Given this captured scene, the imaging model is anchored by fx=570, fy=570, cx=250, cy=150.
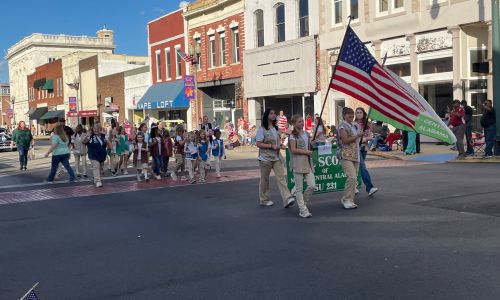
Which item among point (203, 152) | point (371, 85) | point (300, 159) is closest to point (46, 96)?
point (203, 152)

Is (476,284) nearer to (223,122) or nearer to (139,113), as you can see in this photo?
(223,122)

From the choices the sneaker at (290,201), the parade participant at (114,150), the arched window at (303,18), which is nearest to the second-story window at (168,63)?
the arched window at (303,18)

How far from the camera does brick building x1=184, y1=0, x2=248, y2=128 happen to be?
3403 cm

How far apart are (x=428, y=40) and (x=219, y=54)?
15.3 meters

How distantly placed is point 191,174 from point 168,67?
90.5 feet

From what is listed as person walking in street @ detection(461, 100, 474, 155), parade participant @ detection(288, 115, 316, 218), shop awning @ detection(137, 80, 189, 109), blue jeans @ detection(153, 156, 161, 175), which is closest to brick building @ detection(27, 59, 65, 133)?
shop awning @ detection(137, 80, 189, 109)

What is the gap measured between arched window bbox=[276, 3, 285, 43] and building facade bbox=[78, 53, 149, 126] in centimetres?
1942

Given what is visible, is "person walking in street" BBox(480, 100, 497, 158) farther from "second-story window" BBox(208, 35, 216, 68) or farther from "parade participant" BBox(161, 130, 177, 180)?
"second-story window" BBox(208, 35, 216, 68)

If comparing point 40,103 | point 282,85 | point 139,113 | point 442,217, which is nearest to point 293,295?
point 442,217

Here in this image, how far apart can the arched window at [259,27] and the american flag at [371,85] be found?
22.9m

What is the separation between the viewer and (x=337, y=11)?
27.4 m

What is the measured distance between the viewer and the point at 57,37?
77.1 meters

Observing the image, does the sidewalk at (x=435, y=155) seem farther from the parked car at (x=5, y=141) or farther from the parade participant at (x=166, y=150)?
the parked car at (x=5, y=141)

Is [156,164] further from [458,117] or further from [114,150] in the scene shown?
[458,117]
